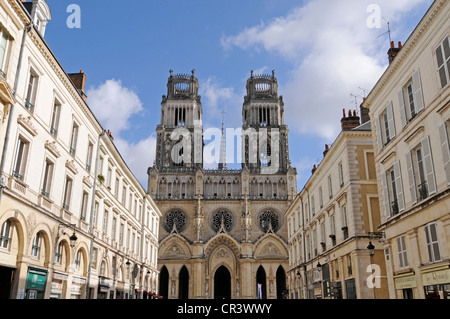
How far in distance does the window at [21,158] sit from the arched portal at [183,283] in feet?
147

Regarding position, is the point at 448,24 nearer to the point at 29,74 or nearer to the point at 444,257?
the point at 444,257

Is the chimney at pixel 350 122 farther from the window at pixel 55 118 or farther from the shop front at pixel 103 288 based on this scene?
the shop front at pixel 103 288

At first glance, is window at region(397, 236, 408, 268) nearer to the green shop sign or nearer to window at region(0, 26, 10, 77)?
the green shop sign

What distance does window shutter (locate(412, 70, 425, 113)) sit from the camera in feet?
49.4

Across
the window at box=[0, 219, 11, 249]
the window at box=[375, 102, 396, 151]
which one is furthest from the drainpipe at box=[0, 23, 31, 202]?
the window at box=[375, 102, 396, 151]

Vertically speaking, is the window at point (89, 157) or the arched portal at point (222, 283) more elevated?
the window at point (89, 157)

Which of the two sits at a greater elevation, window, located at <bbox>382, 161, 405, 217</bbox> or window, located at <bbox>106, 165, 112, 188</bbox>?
window, located at <bbox>106, 165, 112, 188</bbox>

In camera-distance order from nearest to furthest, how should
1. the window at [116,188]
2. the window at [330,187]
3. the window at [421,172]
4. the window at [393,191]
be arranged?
the window at [421,172], the window at [393,191], the window at [330,187], the window at [116,188]

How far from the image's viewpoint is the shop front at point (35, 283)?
614 inches

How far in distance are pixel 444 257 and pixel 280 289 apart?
47047 mm

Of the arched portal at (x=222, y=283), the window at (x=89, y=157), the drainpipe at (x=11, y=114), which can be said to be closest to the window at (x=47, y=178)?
the drainpipe at (x=11, y=114)

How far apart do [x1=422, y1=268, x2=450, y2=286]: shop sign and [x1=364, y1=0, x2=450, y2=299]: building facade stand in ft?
0.11
